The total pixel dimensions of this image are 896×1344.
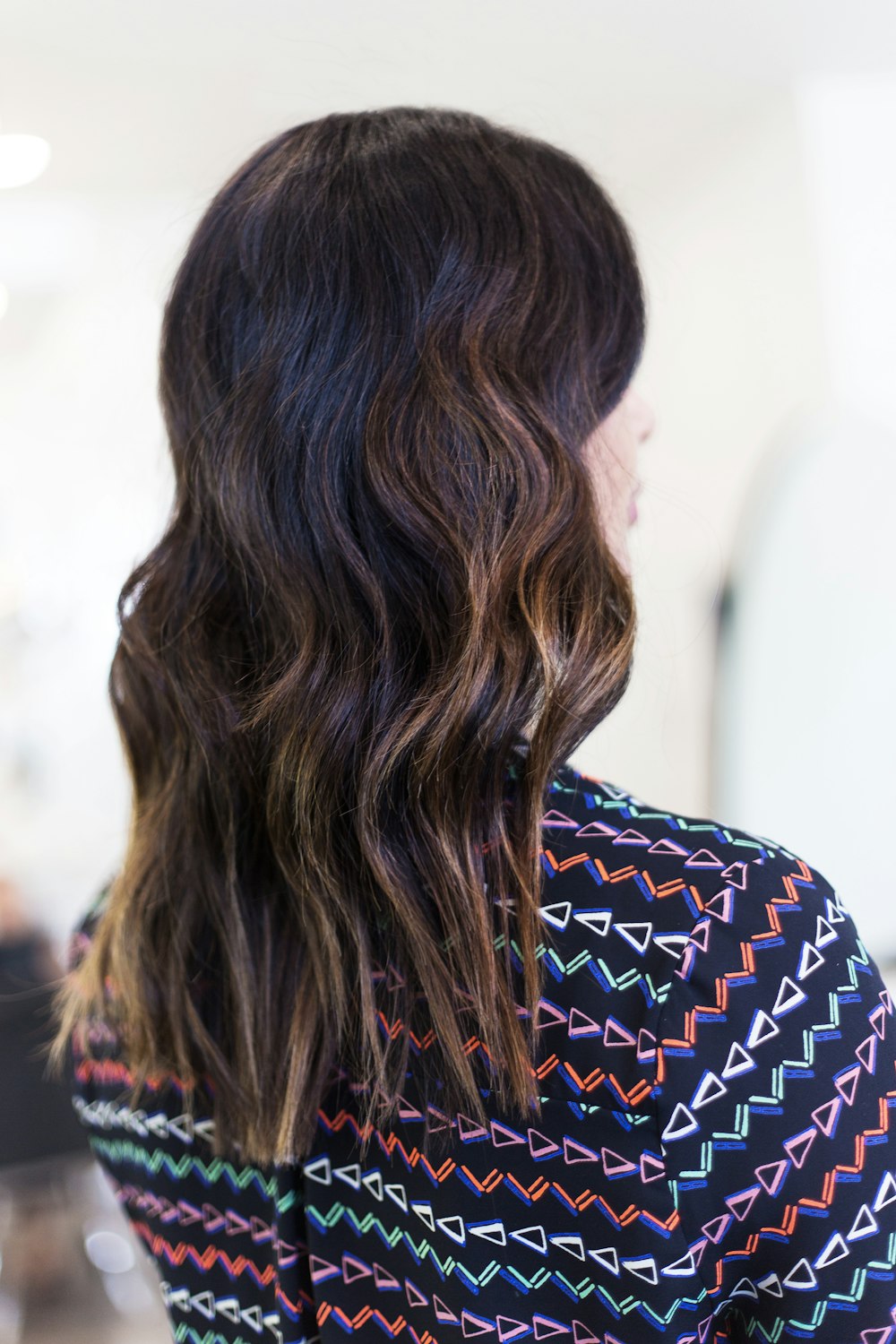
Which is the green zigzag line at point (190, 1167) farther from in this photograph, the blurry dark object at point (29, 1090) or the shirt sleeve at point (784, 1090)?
the blurry dark object at point (29, 1090)

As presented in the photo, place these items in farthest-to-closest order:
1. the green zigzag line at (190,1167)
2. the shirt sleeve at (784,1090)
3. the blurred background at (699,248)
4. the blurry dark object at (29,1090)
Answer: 1. the blurry dark object at (29,1090)
2. the blurred background at (699,248)
3. the green zigzag line at (190,1167)
4. the shirt sleeve at (784,1090)

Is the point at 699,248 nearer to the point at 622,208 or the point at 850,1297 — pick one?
the point at 622,208

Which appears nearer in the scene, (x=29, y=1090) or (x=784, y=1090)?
(x=784, y=1090)

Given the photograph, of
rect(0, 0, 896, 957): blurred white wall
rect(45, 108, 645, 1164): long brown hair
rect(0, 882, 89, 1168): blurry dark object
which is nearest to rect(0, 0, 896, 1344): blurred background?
rect(0, 0, 896, 957): blurred white wall

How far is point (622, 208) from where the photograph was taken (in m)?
1.36

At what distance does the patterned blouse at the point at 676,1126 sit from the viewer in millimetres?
445

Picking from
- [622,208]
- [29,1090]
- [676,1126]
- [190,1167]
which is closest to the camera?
[676,1126]

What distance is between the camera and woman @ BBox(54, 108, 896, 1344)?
0.45 m

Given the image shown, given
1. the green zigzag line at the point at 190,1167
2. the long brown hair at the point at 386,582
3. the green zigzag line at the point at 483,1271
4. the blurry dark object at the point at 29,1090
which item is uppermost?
the long brown hair at the point at 386,582

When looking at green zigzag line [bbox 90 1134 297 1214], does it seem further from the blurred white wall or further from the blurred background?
the blurred white wall

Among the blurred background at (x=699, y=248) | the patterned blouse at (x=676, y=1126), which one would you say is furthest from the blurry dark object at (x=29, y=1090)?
the patterned blouse at (x=676, y=1126)

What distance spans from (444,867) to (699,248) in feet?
3.85

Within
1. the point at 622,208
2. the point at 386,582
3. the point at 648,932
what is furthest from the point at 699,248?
the point at 648,932

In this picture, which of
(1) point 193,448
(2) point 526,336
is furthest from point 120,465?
(2) point 526,336
